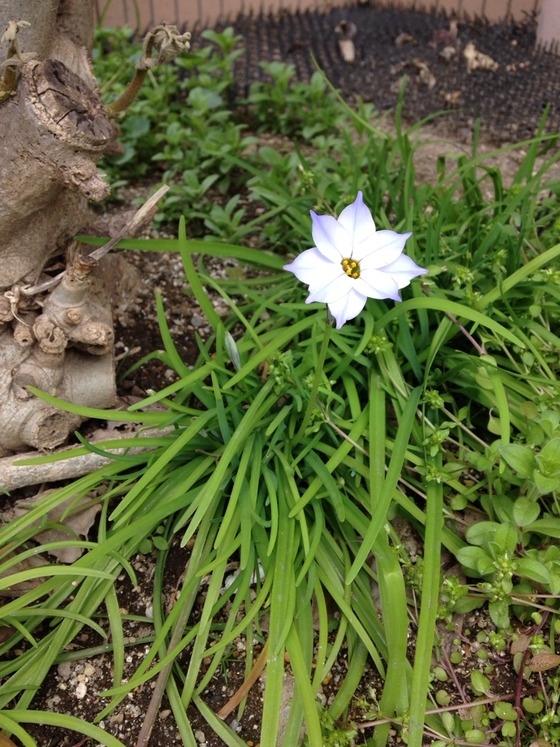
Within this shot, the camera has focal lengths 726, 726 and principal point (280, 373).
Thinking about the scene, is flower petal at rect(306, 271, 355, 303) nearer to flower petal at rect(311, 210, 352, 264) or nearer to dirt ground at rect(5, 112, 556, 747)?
flower petal at rect(311, 210, 352, 264)

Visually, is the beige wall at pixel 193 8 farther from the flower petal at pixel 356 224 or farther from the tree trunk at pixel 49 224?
the flower petal at pixel 356 224

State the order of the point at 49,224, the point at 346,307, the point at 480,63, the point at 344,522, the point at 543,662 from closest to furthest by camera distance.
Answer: the point at 346,307, the point at 543,662, the point at 344,522, the point at 49,224, the point at 480,63

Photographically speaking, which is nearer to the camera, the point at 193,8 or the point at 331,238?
the point at 331,238

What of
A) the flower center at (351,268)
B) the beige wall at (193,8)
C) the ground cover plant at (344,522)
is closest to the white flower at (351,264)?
the flower center at (351,268)

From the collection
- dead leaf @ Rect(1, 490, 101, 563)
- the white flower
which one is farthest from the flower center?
dead leaf @ Rect(1, 490, 101, 563)

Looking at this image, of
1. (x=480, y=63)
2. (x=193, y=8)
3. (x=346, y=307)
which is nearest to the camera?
(x=346, y=307)

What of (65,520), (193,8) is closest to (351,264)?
(65,520)

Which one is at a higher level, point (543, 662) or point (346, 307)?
point (346, 307)

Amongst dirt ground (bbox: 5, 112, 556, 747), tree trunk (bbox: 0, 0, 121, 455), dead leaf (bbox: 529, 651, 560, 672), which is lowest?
dirt ground (bbox: 5, 112, 556, 747)

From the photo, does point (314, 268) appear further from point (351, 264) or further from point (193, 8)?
point (193, 8)
